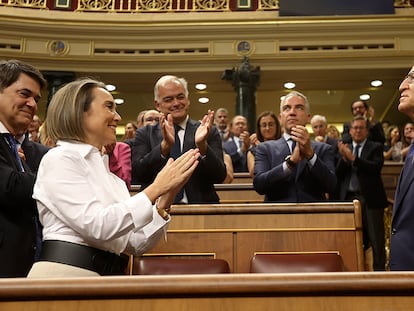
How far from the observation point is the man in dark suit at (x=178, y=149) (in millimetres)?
2398

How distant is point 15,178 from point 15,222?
0.13 metres

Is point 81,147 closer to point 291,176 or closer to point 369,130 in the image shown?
point 291,176

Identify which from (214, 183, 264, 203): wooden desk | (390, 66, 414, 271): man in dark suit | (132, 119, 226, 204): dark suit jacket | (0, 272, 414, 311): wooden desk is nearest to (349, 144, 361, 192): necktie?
(214, 183, 264, 203): wooden desk

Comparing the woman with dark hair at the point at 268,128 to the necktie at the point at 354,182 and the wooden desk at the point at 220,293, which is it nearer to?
the necktie at the point at 354,182

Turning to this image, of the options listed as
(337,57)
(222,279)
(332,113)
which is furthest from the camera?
(332,113)

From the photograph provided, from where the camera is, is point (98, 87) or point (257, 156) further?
point (257, 156)

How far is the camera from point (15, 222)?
1.55m

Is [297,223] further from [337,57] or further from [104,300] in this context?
[337,57]

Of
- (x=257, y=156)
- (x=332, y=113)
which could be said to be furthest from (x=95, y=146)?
(x=332, y=113)

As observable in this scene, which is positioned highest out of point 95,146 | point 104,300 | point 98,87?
point 98,87

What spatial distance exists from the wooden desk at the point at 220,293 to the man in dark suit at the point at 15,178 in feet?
1.73

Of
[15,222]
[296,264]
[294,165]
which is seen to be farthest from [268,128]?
[15,222]

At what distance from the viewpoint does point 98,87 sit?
1.53 m

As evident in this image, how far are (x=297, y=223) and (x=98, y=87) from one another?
1094 mm
